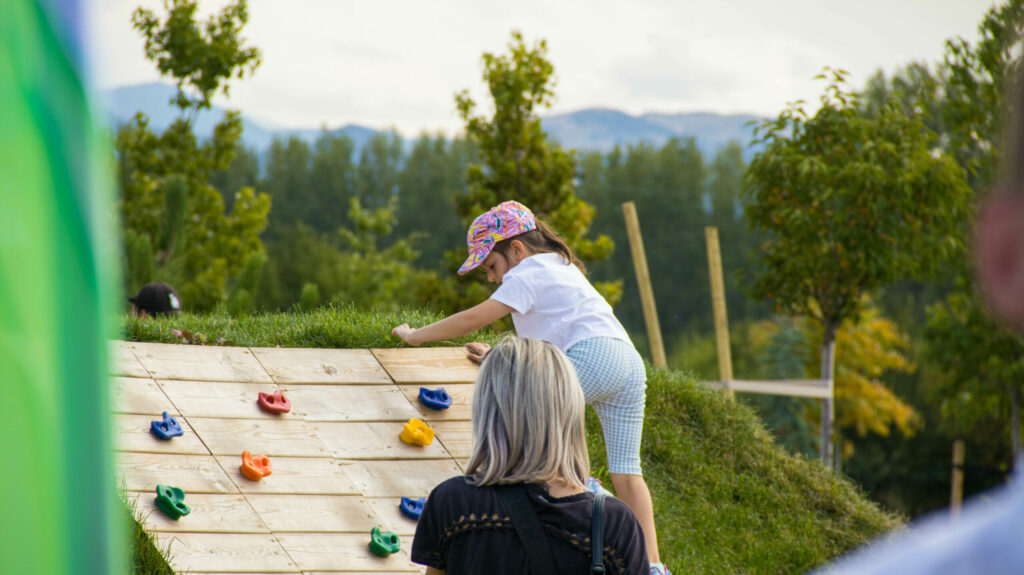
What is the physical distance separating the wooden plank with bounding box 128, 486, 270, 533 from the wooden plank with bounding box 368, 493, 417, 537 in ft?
1.97

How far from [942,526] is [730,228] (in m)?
49.2

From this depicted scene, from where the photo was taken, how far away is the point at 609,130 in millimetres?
141750

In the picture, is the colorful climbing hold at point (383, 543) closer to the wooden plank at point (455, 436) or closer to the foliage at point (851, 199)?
the wooden plank at point (455, 436)

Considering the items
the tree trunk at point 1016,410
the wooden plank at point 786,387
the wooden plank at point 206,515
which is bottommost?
the tree trunk at point 1016,410

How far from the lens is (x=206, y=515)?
4273mm

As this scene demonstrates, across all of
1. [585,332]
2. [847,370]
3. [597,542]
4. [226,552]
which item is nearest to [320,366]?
[226,552]

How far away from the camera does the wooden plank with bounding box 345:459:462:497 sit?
4867 mm

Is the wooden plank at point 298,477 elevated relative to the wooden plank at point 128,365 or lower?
lower

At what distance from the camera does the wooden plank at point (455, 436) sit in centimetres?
535

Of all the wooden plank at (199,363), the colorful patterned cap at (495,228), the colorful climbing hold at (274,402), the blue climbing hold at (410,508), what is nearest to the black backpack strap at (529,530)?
the colorful patterned cap at (495,228)

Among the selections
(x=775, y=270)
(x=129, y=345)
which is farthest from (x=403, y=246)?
(x=129, y=345)

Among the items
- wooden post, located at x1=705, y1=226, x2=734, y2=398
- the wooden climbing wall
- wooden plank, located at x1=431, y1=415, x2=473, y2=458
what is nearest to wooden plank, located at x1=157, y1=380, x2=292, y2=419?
the wooden climbing wall

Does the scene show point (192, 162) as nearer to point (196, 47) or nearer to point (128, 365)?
point (196, 47)

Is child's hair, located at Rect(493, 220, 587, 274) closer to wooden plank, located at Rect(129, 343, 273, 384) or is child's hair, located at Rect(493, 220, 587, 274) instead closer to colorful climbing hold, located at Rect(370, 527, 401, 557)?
colorful climbing hold, located at Rect(370, 527, 401, 557)
